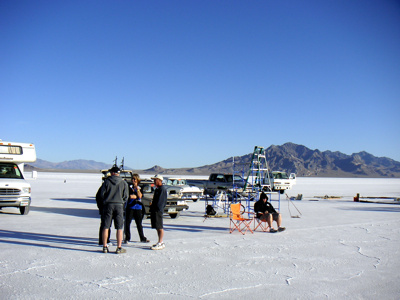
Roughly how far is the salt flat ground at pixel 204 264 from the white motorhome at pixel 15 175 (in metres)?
2.57

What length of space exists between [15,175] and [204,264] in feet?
36.7

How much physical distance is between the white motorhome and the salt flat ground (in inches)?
101

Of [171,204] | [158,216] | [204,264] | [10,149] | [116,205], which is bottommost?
[204,264]

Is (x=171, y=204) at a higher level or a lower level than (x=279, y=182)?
lower

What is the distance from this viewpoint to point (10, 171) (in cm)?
1606

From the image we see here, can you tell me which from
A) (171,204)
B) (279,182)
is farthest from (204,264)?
(279,182)

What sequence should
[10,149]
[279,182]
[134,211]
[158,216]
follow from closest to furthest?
[158,216]
[134,211]
[10,149]
[279,182]

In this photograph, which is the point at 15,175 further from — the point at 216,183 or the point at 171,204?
the point at 216,183

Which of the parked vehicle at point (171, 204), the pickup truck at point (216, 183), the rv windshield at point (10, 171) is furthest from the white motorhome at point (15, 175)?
the pickup truck at point (216, 183)

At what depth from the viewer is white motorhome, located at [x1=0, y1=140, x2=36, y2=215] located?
1446 centimetres

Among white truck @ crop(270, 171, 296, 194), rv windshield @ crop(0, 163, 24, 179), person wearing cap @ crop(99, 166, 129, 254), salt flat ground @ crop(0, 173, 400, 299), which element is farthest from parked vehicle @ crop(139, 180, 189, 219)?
white truck @ crop(270, 171, 296, 194)

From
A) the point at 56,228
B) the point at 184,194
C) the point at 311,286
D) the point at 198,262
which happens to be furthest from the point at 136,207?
the point at 184,194

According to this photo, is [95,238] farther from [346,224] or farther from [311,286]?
[346,224]

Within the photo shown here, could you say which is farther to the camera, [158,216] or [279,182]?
[279,182]
